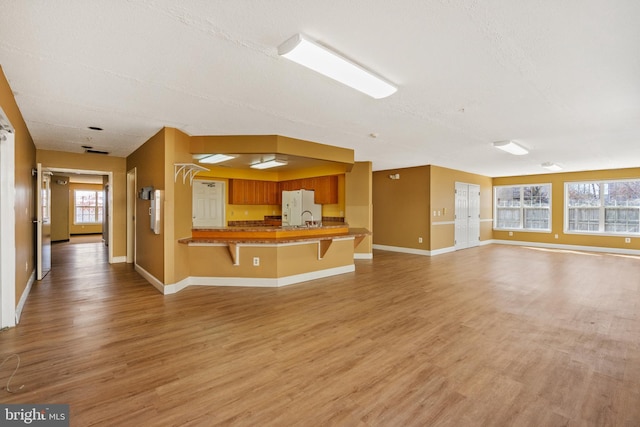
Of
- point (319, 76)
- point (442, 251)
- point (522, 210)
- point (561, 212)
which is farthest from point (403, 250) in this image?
point (319, 76)

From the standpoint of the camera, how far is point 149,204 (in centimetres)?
490

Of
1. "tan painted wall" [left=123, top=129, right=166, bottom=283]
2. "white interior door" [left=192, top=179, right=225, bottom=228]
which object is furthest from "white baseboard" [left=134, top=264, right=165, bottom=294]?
"white interior door" [left=192, top=179, right=225, bottom=228]

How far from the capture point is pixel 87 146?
18.4 feet

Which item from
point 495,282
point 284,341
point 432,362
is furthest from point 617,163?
point 284,341

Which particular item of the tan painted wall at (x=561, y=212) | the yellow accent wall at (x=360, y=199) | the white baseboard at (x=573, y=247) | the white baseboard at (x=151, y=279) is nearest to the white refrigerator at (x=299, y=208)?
the yellow accent wall at (x=360, y=199)

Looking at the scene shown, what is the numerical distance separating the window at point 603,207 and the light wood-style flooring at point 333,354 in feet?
Answer: 17.3

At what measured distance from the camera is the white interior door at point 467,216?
898 centimetres

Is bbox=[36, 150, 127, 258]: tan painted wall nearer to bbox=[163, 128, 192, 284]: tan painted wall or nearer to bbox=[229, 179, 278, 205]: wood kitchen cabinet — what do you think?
bbox=[229, 179, 278, 205]: wood kitchen cabinet

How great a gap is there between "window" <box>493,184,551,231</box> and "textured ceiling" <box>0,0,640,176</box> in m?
5.68

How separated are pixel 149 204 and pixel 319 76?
3754 millimetres

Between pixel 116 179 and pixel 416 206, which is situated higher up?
pixel 116 179

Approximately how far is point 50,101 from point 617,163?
36.6 ft

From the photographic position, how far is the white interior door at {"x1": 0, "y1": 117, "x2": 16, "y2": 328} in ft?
9.57

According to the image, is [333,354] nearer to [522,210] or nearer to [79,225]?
[522,210]
